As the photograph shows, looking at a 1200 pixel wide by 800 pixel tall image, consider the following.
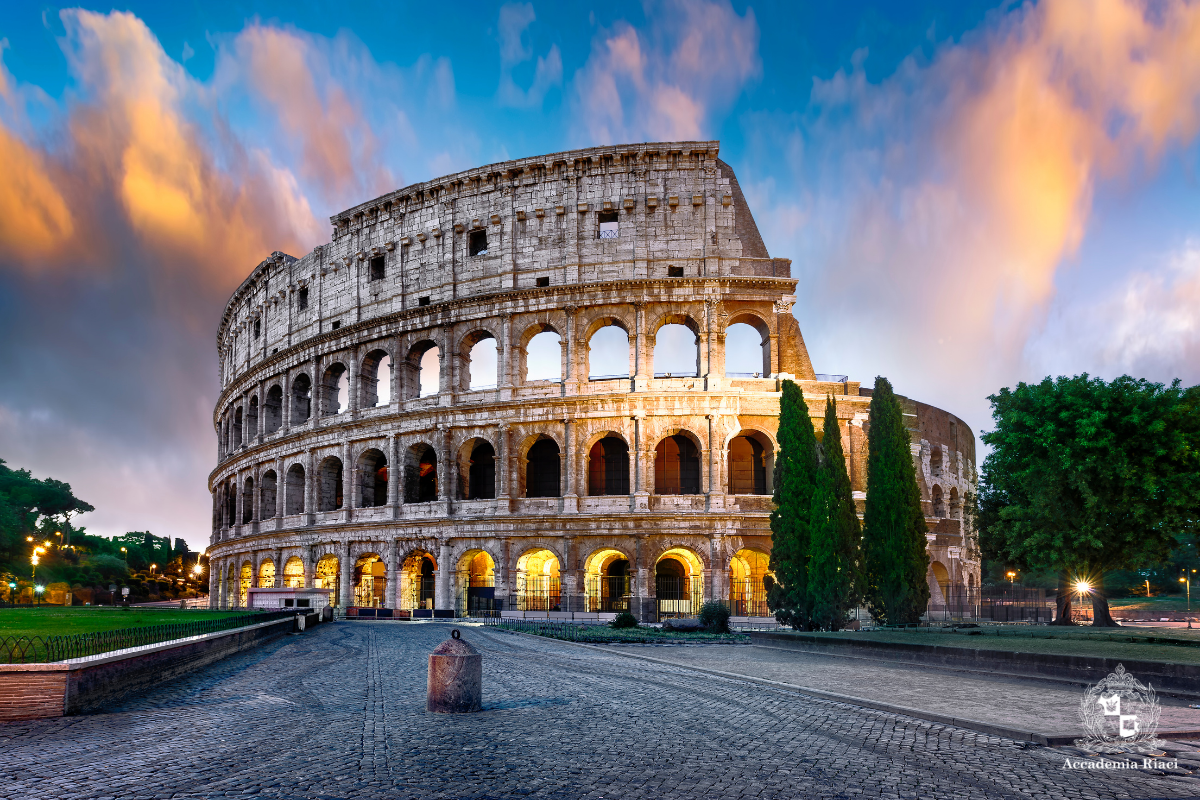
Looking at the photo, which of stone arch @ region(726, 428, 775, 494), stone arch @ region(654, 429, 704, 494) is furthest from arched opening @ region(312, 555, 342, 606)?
stone arch @ region(726, 428, 775, 494)

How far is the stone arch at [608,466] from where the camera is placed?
36250mm

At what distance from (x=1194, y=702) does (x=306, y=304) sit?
42948 millimetres

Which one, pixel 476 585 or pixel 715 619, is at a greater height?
pixel 476 585

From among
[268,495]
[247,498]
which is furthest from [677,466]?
[247,498]

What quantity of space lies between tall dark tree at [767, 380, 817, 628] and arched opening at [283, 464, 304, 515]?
1102 inches

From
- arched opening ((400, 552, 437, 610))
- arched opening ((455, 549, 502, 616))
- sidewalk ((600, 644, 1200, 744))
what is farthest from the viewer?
arched opening ((400, 552, 437, 610))

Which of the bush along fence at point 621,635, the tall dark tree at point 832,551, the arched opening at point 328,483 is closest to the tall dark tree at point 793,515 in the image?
the tall dark tree at point 832,551

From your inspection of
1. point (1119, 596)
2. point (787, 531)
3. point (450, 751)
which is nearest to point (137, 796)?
point (450, 751)

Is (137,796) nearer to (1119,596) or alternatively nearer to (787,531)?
(787,531)

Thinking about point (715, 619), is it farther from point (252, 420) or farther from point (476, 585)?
point (252, 420)

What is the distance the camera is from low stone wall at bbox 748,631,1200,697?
11203mm

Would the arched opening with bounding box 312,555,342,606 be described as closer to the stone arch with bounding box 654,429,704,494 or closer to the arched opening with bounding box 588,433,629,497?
the arched opening with bounding box 588,433,629,497

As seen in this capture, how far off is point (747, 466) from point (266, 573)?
26913 mm

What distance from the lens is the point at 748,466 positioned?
3556 centimetres
